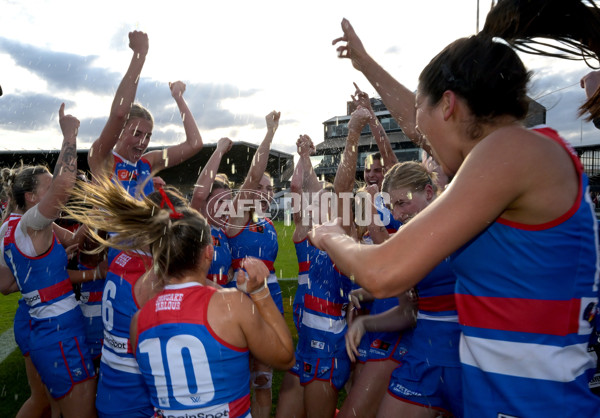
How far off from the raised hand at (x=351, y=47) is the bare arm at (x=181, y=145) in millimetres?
2219

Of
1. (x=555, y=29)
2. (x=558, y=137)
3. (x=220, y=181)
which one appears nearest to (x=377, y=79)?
(x=555, y=29)

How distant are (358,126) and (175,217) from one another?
2.20 m

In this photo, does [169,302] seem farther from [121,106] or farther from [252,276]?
[121,106]

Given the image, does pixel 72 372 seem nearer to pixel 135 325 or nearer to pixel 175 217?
pixel 135 325

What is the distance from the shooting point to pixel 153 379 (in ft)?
7.35

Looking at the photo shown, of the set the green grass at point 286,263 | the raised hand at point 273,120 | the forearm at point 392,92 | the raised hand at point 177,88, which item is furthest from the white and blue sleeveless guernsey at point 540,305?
the green grass at point 286,263

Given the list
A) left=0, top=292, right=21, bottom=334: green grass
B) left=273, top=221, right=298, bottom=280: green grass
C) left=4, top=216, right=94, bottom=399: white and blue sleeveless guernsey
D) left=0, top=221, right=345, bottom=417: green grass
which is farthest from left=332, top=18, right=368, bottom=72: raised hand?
left=273, top=221, right=298, bottom=280: green grass

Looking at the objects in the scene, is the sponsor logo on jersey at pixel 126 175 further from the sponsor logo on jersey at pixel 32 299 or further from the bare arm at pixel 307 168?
the bare arm at pixel 307 168

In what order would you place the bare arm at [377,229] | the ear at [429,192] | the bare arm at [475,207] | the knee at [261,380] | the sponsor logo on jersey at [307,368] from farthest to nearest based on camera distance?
the knee at [261,380] → the bare arm at [377,229] → the sponsor logo on jersey at [307,368] → the ear at [429,192] → the bare arm at [475,207]

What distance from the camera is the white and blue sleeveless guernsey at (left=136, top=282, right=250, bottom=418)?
85.2 inches

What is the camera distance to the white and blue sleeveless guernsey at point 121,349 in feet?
9.93

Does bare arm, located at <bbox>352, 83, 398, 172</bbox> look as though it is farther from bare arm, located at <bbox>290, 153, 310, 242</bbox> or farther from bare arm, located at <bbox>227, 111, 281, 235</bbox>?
bare arm, located at <bbox>227, 111, 281, 235</bbox>

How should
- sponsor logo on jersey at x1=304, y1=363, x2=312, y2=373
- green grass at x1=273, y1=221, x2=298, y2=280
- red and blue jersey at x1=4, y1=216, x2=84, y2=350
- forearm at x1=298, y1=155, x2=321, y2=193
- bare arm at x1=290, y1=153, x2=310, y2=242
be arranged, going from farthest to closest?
green grass at x1=273, y1=221, x2=298, y2=280 → forearm at x1=298, y1=155, x2=321, y2=193 → bare arm at x1=290, y1=153, x2=310, y2=242 → sponsor logo on jersey at x1=304, y1=363, x2=312, y2=373 → red and blue jersey at x1=4, y1=216, x2=84, y2=350

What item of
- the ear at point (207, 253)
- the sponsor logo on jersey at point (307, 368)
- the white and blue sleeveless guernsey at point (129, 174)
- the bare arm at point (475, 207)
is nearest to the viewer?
the bare arm at point (475, 207)
